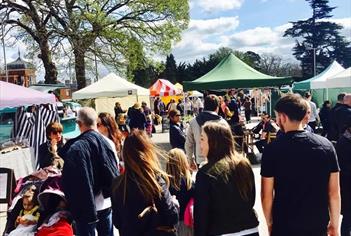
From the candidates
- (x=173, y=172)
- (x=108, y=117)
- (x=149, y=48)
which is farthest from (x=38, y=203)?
(x=149, y=48)

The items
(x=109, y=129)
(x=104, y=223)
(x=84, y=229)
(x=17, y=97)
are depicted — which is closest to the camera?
(x=84, y=229)

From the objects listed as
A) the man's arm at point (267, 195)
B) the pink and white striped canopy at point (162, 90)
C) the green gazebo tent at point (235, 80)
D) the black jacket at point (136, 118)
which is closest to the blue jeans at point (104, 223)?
the man's arm at point (267, 195)

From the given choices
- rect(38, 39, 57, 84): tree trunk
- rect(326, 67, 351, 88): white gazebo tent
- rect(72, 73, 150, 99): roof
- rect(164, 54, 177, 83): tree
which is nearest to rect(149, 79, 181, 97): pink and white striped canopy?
rect(72, 73, 150, 99): roof

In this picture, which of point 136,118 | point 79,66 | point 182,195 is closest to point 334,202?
point 182,195

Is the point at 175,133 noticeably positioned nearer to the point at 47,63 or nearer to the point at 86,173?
the point at 86,173

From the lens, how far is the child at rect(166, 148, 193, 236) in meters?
3.74

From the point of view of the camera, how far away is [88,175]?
3973mm

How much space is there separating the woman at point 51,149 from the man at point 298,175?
9.25ft

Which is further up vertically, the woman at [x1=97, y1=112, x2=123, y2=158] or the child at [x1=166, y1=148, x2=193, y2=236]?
the woman at [x1=97, y1=112, x2=123, y2=158]

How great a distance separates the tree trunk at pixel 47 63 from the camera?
23.8 metres

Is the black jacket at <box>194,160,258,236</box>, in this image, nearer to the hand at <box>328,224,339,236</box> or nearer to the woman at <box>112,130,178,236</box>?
the woman at <box>112,130,178,236</box>

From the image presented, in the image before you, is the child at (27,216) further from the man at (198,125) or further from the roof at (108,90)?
the roof at (108,90)

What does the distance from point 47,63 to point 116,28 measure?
473cm

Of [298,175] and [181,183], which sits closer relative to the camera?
[298,175]
